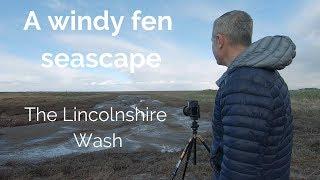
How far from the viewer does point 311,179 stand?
1050 centimetres

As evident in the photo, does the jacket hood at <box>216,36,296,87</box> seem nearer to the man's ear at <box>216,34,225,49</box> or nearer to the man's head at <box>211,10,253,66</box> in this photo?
the man's head at <box>211,10,253,66</box>

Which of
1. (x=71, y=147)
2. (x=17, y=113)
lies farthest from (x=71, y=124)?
(x=17, y=113)

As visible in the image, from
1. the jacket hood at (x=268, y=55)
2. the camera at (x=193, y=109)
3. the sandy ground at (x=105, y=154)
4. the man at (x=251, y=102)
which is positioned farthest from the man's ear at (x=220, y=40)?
the sandy ground at (x=105, y=154)

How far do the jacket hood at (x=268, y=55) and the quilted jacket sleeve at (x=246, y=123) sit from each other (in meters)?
0.12

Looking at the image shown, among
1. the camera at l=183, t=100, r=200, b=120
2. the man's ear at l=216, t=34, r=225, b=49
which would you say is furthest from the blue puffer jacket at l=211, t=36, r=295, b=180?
the camera at l=183, t=100, r=200, b=120

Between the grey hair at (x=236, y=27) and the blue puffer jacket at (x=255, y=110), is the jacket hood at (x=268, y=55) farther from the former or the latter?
the grey hair at (x=236, y=27)

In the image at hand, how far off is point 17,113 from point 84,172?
109ft

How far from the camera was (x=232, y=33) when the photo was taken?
3602 millimetres

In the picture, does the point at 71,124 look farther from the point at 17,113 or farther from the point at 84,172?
the point at 84,172

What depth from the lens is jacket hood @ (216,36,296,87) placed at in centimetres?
341

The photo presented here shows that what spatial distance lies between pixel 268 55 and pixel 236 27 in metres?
0.34

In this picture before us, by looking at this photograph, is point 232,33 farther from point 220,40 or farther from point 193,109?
point 193,109

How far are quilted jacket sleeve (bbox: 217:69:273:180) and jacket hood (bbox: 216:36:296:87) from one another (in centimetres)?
12

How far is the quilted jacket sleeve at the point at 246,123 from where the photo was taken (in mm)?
3293
